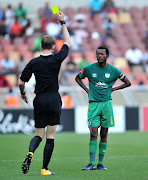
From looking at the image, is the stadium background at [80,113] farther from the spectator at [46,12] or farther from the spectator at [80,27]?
the spectator at [46,12]

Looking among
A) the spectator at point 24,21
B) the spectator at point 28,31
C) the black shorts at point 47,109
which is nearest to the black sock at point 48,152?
the black shorts at point 47,109

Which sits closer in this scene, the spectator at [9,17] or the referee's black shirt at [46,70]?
the referee's black shirt at [46,70]

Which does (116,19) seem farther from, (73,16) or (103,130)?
(103,130)

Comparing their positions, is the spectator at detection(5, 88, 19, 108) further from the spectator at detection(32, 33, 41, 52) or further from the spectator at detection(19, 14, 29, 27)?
the spectator at detection(19, 14, 29, 27)

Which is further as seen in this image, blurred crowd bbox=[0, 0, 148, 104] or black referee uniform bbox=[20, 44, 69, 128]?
blurred crowd bbox=[0, 0, 148, 104]

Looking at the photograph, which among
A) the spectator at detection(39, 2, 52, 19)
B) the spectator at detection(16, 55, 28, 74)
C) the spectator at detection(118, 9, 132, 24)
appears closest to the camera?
the spectator at detection(16, 55, 28, 74)

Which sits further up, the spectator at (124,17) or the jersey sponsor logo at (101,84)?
the spectator at (124,17)

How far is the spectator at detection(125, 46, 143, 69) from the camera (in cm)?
2209

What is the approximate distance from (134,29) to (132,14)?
43.6 inches

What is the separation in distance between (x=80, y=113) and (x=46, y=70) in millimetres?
10360

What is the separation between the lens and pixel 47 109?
24.0 ft

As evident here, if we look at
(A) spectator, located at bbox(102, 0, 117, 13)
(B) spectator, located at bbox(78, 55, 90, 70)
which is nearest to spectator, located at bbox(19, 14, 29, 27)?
(B) spectator, located at bbox(78, 55, 90, 70)

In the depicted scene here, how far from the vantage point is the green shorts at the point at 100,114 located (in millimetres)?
8087

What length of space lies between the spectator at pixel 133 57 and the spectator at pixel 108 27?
1714mm
